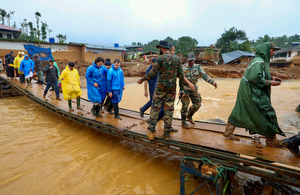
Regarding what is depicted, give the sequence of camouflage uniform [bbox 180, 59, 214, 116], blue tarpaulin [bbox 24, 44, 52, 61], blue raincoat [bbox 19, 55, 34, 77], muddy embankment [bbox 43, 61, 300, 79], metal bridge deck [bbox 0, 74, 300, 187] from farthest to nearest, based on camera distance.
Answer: muddy embankment [bbox 43, 61, 300, 79], blue tarpaulin [bbox 24, 44, 52, 61], blue raincoat [bbox 19, 55, 34, 77], camouflage uniform [bbox 180, 59, 214, 116], metal bridge deck [bbox 0, 74, 300, 187]

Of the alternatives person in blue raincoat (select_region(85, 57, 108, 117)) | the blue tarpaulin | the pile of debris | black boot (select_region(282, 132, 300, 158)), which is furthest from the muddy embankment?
black boot (select_region(282, 132, 300, 158))

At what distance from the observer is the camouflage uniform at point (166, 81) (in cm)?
316

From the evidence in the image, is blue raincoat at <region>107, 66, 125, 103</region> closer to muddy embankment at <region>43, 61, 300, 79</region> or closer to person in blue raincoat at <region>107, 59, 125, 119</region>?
person in blue raincoat at <region>107, 59, 125, 119</region>

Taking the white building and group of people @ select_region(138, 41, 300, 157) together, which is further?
the white building

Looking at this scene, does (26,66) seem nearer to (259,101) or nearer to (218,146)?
(218,146)

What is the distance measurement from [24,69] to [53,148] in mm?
6669

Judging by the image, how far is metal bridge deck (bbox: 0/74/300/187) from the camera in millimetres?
2370

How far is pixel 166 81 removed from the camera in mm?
3217

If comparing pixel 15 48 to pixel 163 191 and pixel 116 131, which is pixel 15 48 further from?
pixel 163 191

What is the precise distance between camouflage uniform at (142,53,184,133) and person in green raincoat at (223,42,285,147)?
1.14 metres

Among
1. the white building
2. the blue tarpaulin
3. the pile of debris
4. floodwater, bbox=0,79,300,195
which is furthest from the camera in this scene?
the white building

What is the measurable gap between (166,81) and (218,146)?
1.45 m

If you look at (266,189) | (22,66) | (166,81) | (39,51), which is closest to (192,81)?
(166,81)

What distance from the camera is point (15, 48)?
1844 cm
